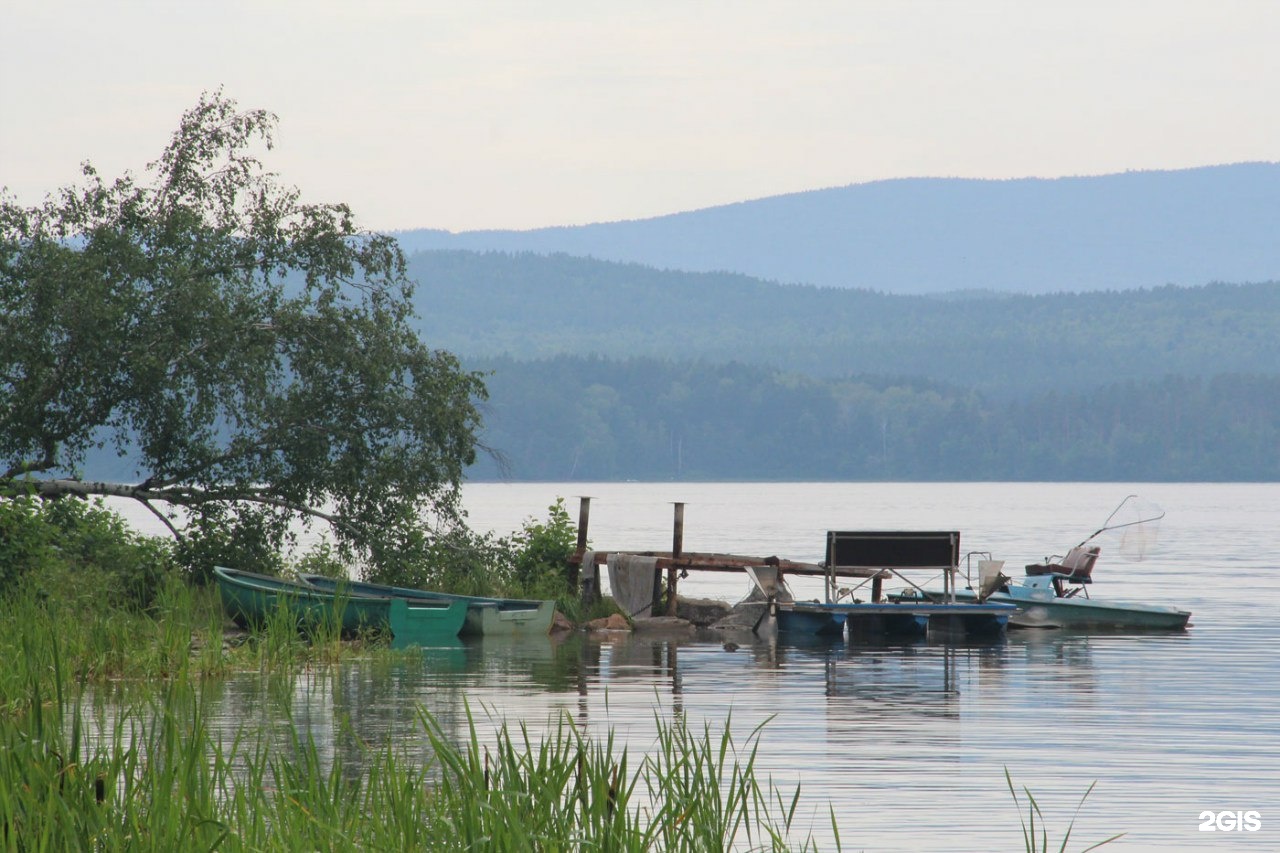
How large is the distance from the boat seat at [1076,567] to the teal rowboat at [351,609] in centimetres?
1186

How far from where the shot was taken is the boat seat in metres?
30.6

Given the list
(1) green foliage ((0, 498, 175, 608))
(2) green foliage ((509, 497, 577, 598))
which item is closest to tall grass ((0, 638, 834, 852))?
(1) green foliage ((0, 498, 175, 608))

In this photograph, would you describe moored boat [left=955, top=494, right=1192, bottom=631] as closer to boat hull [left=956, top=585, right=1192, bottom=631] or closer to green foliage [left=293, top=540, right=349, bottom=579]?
boat hull [left=956, top=585, right=1192, bottom=631]

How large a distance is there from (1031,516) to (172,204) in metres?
81.7

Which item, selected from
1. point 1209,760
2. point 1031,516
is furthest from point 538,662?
point 1031,516

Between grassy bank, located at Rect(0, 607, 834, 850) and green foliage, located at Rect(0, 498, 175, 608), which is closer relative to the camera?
grassy bank, located at Rect(0, 607, 834, 850)

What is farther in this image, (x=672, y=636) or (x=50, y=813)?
(x=672, y=636)

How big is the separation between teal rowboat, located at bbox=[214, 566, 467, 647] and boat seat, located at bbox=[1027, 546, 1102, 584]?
38.9 feet

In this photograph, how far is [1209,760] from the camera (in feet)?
48.5

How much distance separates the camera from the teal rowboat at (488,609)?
26.8 m

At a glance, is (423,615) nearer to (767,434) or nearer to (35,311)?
(35,311)

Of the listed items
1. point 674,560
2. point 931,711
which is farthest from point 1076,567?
point 931,711

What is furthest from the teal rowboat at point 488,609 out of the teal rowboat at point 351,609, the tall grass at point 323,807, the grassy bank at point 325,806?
the tall grass at point 323,807

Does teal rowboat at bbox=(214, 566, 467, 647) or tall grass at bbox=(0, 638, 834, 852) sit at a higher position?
teal rowboat at bbox=(214, 566, 467, 647)
